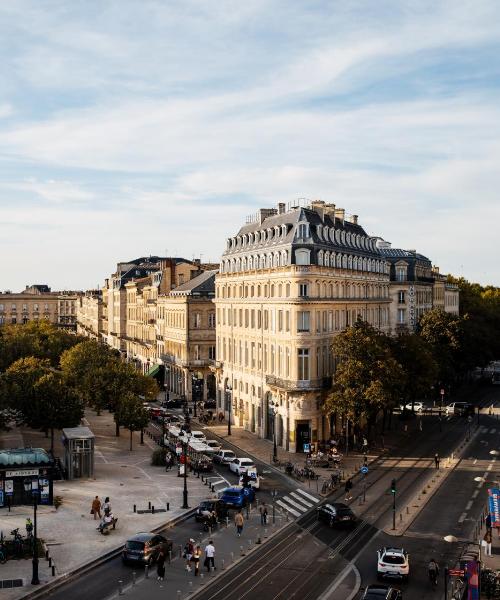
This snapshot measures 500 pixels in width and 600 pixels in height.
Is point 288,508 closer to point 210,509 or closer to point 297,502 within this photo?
point 297,502

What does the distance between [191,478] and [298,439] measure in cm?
1310

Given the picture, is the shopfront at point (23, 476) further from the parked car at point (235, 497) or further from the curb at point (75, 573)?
the parked car at point (235, 497)

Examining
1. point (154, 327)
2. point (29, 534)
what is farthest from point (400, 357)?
point (154, 327)

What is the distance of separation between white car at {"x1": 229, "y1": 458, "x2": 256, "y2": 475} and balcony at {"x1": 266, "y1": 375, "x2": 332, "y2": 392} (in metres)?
8.55

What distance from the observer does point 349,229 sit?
86.8m

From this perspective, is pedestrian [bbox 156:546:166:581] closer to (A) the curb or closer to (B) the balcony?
(A) the curb

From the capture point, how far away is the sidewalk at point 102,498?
39.4 m

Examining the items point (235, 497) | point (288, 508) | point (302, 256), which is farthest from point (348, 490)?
point (302, 256)

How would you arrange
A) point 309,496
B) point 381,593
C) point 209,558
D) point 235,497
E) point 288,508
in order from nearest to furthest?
point 381,593
point 209,558
point 235,497
point 288,508
point 309,496

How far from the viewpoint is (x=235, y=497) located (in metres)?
49.8

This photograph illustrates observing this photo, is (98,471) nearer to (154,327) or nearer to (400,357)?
(400,357)

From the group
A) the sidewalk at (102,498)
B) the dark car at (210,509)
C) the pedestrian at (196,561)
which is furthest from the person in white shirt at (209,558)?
the dark car at (210,509)

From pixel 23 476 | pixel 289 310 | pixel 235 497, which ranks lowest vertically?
pixel 235 497

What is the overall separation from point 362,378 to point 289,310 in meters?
9.75
